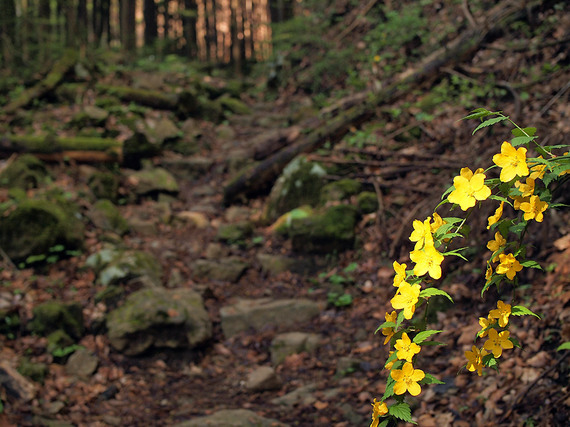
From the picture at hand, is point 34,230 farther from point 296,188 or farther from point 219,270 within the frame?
point 296,188

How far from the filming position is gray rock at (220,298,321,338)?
4.57 metres

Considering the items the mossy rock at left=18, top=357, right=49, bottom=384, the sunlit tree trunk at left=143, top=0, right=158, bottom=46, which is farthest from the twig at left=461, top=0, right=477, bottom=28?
the sunlit tree trunk at left=143, top=0, right=158, bottom=46

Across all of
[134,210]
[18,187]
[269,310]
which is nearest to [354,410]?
[269,310]

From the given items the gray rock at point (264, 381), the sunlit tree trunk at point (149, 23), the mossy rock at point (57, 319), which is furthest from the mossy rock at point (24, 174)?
the sunlit tree trunk at point (149, 23)

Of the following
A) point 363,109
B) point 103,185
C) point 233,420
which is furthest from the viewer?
point 363,109

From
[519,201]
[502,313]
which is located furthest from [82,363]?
[519,201]

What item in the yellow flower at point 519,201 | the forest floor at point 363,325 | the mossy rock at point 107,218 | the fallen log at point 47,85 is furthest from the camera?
the fallen log at point 47,85

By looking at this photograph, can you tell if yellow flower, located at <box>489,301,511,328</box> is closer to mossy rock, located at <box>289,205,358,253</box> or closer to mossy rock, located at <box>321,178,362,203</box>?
mossy rock, located at <box>289,205,358,253</box>

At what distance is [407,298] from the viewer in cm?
121

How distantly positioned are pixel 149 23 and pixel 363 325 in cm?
2028

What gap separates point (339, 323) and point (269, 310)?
2.61 feet

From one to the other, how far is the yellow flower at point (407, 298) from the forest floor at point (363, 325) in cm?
138

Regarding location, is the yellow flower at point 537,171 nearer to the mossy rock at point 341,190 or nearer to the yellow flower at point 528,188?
the yellow flower at point 528,188

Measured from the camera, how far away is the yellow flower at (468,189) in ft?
3.80
